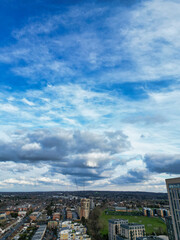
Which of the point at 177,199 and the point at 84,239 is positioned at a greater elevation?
the point at 177,199

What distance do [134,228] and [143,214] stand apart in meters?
114

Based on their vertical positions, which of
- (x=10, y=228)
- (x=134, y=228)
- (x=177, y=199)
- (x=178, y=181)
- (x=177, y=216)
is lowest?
(x=10, y=228)

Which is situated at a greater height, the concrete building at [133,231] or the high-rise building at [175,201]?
the high-rise building at [175,201]

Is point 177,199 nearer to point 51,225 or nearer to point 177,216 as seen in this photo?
point 177,216

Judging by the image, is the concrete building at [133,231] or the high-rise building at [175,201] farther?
the concrete building at [133,231]

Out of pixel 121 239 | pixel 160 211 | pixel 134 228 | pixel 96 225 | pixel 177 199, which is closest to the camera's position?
pixel 177 199

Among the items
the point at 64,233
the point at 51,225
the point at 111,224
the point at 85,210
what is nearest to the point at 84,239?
the point at 64,233

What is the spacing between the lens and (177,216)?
40312 millimetres

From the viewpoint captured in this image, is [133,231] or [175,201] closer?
[175,201]

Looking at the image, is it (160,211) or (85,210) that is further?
(160,211)

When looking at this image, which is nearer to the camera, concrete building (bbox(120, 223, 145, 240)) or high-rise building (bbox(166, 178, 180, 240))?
high-rise building (bbox(166, 178, 180, 240))

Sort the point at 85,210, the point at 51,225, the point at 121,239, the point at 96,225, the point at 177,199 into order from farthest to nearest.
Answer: the point at 85,210
the point at 51,225
the point at 96,225
the point at 121,239
the point at 177,199

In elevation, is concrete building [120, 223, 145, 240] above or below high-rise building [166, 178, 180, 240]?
below

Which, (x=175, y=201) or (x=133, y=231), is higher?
(x=175, y=201)
